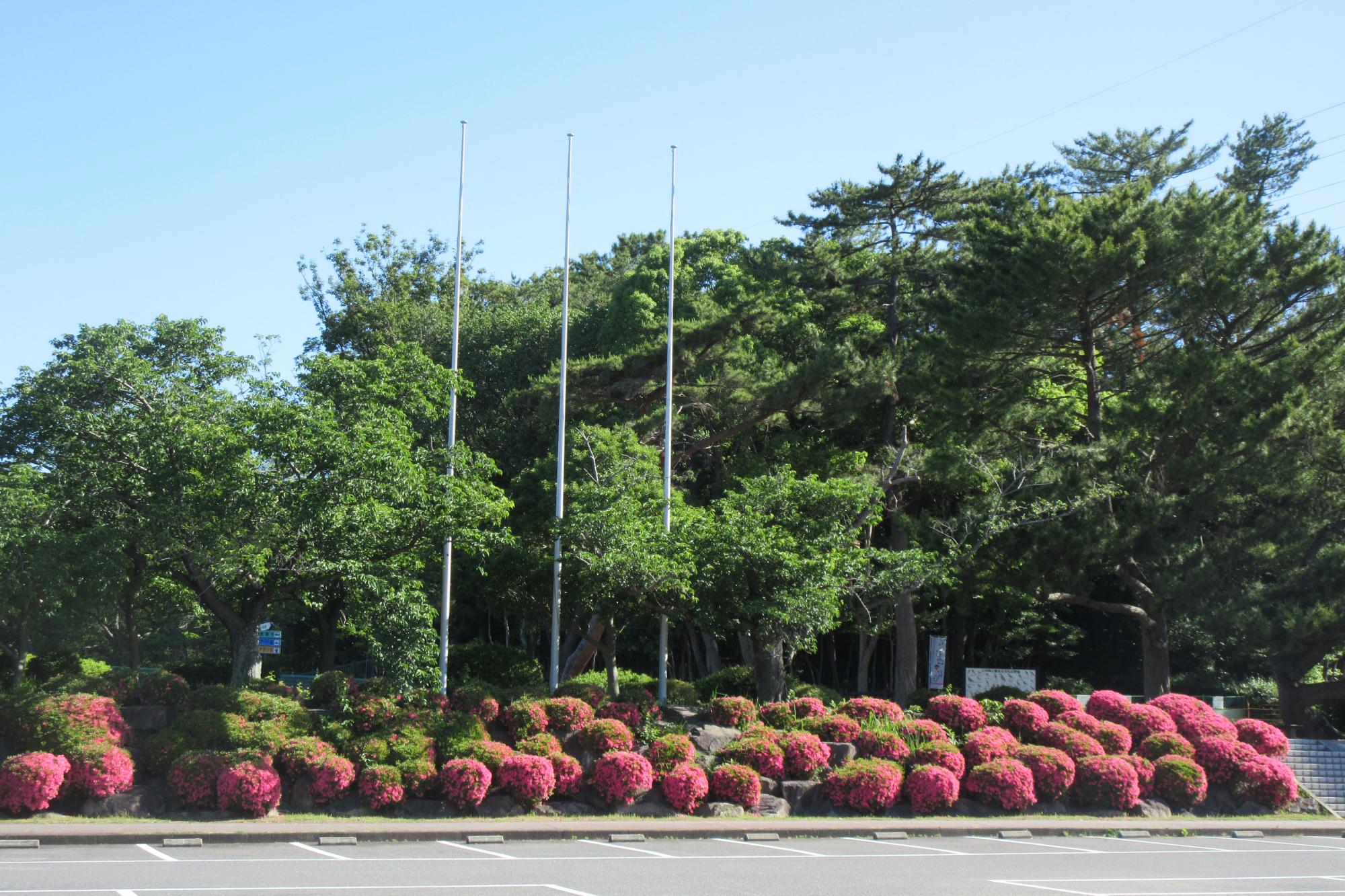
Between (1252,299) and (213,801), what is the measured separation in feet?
86.0

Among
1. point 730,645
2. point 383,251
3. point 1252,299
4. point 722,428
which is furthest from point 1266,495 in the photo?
point 383,251

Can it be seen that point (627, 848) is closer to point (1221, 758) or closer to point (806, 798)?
point (806, 798)

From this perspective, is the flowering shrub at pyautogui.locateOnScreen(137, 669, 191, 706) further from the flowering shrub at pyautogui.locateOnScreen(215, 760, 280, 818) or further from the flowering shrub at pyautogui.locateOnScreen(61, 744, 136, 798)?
the flowering shrub at pyautogui.locateOnScreen(215, 760, 280, 818)

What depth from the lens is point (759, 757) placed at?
1948cm

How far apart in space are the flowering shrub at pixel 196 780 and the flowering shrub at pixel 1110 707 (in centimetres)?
1620

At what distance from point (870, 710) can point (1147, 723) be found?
18.3 ft

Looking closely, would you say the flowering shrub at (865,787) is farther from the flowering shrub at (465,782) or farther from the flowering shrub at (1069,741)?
the flowering shrub at (465,782)

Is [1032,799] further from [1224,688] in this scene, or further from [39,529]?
[1224,688]

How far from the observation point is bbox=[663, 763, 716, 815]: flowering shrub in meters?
18.3

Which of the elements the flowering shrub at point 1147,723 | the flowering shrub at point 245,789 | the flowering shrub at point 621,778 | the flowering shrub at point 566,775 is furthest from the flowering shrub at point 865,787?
the flowering shrub at point 245,789

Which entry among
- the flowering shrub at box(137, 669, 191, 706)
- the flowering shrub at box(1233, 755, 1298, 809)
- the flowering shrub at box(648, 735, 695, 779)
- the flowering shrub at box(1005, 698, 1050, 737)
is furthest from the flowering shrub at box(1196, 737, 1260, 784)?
the flowering shrub at box(137, 669, 191, 706)

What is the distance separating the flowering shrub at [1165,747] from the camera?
2202cm

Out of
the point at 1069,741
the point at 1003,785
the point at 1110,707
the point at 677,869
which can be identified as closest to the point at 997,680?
the point at 1110,707

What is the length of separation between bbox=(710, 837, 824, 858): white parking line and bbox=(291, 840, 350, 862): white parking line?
5.24 meters
